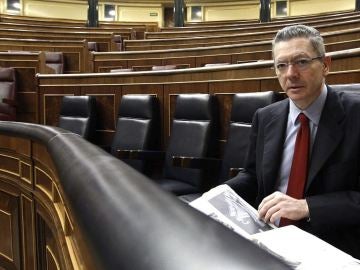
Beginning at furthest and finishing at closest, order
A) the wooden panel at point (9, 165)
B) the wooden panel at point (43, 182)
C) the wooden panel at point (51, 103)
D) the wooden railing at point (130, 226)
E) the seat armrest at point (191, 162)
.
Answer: the wooden panel at point (51, 103), the seat armrest at point (191, 162), the wooden panel at point (9, 165), the wooden panel at point (43, 182), the wooden railing at point (130, 226)

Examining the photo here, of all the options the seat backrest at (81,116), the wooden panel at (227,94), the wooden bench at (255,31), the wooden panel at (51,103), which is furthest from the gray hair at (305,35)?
the wooden bench at (255,31)

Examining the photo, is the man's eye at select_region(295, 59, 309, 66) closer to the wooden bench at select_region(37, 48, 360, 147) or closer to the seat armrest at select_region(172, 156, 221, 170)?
the wooden bench at select_region(37, 48, 360, 147)

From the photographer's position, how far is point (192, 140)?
1200 mm

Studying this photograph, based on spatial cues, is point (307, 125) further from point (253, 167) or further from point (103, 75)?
point (103, 75)

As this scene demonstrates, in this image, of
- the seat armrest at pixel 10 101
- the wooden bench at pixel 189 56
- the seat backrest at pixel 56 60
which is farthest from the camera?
the seat backrest at pixel 56 60

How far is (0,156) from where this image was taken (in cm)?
108

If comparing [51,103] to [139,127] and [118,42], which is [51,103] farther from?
[118,42]

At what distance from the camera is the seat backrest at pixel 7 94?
1949 mm

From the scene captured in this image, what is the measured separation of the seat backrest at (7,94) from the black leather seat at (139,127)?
31.5 inches

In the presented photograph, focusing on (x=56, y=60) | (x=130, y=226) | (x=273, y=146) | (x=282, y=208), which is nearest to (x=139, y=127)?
(x=273, y=146)

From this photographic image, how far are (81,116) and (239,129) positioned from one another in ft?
2.52

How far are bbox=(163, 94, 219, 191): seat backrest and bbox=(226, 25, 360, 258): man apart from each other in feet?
1.56

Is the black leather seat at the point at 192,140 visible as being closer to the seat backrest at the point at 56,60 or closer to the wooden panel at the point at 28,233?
the wooden panel at the point at 28,233

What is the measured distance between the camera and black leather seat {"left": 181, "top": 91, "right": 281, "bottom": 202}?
1039 mm
